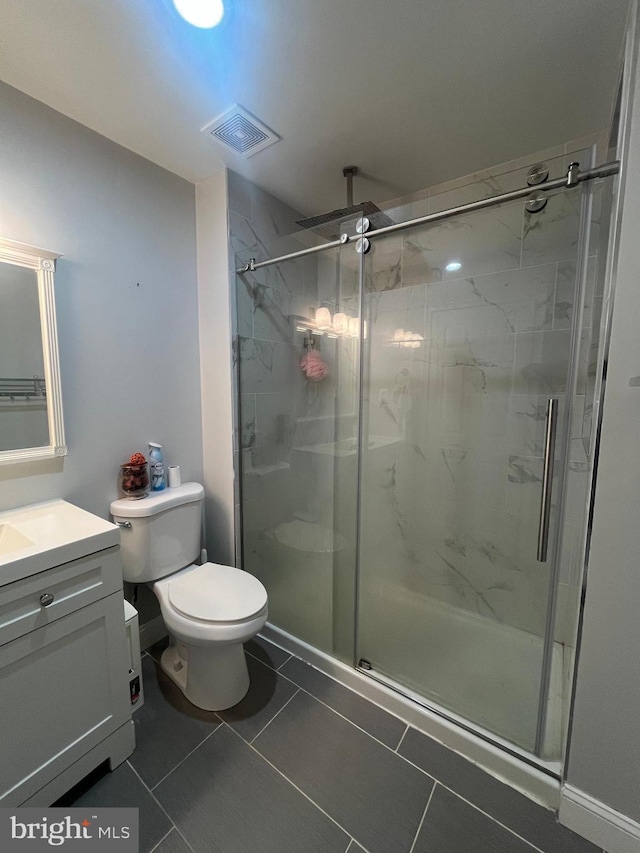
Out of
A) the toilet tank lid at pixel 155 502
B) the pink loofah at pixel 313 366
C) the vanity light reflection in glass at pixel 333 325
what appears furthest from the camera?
the pink loofah at pixel 313 366

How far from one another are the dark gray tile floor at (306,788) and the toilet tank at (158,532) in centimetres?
53

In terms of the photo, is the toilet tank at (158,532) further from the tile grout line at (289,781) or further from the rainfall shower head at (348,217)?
the rainfall shower head at (348,217)

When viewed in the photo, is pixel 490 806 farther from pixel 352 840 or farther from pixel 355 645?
pixel 355 645

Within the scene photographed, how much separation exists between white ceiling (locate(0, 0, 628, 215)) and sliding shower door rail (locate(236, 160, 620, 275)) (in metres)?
0.38

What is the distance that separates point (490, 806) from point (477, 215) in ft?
6.76

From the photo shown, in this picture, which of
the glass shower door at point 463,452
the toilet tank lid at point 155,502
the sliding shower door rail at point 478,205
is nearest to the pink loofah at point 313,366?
the glass shower door at point 463,452

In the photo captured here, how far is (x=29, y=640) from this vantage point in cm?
98

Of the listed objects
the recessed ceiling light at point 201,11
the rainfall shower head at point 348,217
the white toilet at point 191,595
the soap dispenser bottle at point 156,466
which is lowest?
the white toilet at point 191,595

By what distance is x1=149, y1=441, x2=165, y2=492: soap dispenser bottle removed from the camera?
1.71m

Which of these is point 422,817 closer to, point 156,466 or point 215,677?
point 215,677

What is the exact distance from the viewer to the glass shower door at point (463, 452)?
1.47 meters

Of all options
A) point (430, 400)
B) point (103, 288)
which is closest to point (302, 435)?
point (430, 400)

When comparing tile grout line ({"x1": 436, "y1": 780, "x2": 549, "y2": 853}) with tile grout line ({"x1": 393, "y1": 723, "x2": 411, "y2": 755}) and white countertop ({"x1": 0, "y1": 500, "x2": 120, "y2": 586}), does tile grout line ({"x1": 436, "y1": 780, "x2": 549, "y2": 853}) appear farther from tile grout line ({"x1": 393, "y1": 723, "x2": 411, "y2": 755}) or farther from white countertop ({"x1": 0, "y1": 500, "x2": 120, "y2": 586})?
white countertop ({"x1": 0, "y1": 500, "x2": 120, "y2": 586})

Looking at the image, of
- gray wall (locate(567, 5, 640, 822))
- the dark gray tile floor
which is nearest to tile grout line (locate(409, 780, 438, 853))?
the dark gray tile floor
